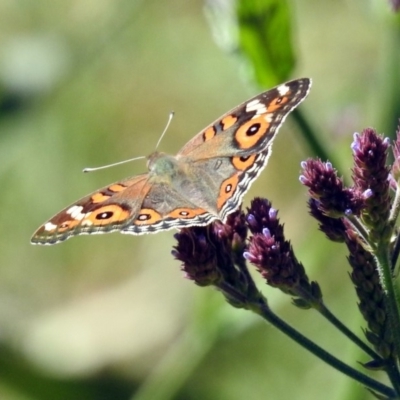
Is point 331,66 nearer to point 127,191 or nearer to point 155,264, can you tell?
point 155,264

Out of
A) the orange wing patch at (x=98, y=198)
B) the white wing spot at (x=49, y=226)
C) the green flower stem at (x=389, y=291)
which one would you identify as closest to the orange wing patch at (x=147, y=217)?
the orange wing patch at (x=98, y=198)

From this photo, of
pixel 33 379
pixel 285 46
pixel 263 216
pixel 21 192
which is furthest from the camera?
pixel 21 192

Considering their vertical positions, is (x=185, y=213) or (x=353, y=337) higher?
(x=185, y=213)

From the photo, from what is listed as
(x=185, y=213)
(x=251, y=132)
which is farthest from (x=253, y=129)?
(x=185, y=213)

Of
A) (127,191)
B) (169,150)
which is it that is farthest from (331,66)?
(127,191)

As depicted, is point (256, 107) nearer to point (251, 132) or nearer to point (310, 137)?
point (251, 132)
